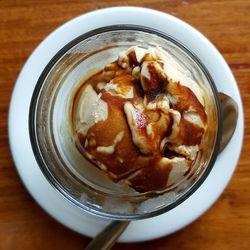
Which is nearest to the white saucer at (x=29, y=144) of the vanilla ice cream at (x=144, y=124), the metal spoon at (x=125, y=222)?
the metal spoon at (x=125, y=222)

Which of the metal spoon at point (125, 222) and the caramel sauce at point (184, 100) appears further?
the metal spoon at point (125, 222)

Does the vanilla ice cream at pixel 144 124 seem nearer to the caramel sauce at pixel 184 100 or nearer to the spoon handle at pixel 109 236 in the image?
the caramel sauce at pixel 184 100

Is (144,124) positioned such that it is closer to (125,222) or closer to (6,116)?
(125,222)

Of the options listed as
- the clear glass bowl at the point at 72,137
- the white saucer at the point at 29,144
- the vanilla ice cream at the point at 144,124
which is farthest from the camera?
the white saucer at the point at 29,144

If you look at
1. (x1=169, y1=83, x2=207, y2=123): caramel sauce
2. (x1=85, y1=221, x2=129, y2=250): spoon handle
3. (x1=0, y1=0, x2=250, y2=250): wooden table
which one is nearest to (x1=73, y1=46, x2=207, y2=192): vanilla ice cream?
(x1=169, y1=83, x2=207, y2=123): caramel sauce

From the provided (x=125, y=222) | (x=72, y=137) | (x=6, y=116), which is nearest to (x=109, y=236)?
(x=125, y=222)

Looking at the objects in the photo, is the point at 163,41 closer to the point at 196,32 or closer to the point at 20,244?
the point at 196,32

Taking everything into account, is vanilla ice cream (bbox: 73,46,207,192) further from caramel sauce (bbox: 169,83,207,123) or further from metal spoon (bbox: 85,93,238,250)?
metal spoon (bbox: 85,93,238,250)

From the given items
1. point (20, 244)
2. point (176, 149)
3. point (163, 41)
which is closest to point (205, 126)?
point (176, 149)
